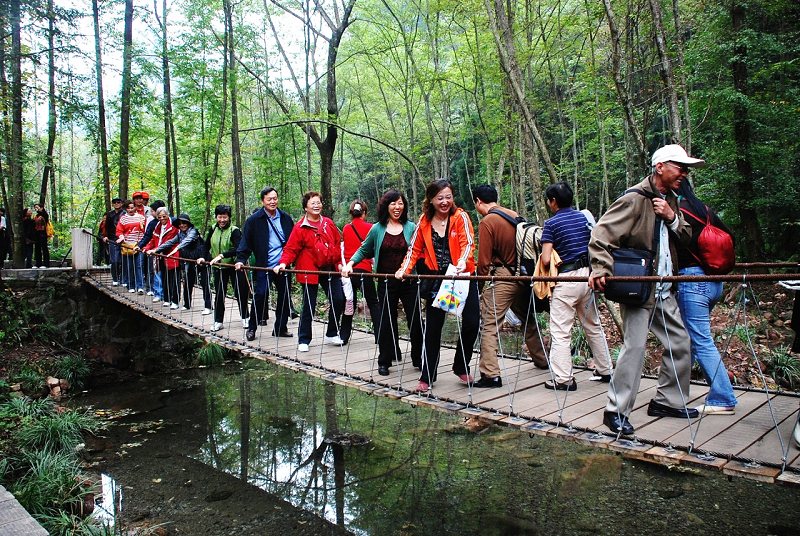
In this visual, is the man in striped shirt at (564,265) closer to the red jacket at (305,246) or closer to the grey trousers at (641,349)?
the grey trousers at (641,349)

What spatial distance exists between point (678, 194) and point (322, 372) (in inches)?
120

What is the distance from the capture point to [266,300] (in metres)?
6.15

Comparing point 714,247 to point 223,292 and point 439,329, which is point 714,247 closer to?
point 439,329

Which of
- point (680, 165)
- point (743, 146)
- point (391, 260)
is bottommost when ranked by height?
point (391, 260)

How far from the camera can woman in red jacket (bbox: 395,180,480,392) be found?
3881 millimetres

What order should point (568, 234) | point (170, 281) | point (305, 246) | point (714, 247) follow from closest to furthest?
point (714, 247), point (568, 234), point (305, 246), point (170, 281)

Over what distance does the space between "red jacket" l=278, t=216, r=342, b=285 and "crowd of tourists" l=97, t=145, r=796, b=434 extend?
A: 1 centimetres

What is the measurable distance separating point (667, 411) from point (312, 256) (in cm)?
355

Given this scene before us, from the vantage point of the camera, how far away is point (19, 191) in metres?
9.89

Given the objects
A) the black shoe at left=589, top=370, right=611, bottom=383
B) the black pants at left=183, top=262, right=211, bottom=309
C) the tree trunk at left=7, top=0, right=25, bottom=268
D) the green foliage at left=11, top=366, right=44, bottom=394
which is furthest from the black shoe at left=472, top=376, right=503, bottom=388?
the tree trunk at left=7, top=0, right=25, bottom=268

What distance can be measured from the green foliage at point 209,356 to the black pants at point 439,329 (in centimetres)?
771

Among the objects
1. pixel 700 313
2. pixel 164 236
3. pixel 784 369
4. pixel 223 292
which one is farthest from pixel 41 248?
pixel 784 369

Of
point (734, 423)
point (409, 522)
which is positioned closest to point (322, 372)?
point (409, 522)

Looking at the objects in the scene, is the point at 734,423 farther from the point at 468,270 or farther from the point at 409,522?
the point at 409,522
